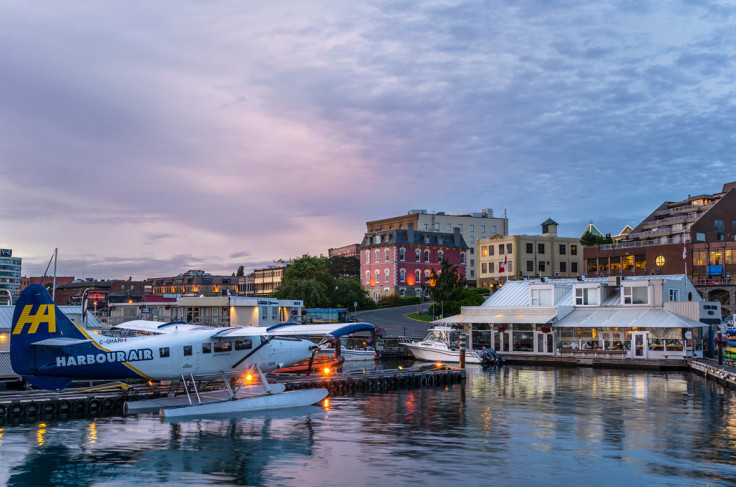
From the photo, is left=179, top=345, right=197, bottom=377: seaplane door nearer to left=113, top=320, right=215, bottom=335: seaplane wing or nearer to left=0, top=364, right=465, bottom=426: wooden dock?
left=0, top=364, right=465, bottom=426: wooden dock

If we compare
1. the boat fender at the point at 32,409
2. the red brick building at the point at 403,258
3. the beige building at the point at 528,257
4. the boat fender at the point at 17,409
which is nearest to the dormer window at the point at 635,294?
the boat fender at the point at 32,409

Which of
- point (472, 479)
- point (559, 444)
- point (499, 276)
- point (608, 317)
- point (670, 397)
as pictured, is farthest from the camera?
point (499, 276)

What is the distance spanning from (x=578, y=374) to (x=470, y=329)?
16.3m

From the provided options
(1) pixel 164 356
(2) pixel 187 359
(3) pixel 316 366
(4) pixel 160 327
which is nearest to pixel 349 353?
(3) pixel 316 366

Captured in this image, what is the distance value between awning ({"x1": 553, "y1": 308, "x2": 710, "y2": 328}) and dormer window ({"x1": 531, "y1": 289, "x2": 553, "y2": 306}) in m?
3.10

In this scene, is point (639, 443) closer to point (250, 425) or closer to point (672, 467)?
point (672, 467)

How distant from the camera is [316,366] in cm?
5284

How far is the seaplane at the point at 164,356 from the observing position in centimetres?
2697

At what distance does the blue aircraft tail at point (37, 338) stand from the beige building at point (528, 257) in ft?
305

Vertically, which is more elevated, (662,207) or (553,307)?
(662,207)

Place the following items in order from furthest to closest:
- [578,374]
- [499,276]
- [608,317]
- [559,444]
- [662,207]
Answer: [662,207]
[499,276]
[608,317]
[578,374]
[559,444]

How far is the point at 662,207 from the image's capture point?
13388cm

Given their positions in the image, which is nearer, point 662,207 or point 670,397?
point 670,397

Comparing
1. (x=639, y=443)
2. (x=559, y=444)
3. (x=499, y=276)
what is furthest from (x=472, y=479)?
(x=499, y=276)
